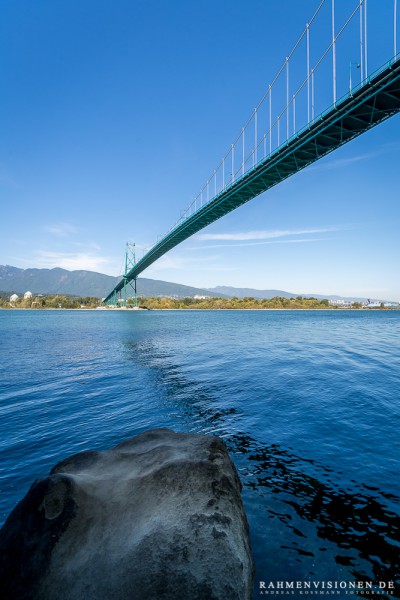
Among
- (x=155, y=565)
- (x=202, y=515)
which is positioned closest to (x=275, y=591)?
(x=202, y=515)

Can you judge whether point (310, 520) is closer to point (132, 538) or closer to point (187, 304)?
point (132, 538)

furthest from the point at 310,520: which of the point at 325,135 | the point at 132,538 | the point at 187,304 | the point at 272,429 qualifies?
the point at 187,304

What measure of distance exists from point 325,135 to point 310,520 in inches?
970

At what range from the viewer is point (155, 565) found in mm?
2270

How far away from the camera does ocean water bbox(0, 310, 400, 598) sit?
3863 millimetres

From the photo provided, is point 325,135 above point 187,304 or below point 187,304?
above

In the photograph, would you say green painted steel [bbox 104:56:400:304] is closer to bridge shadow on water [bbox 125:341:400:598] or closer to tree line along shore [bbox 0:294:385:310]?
bridge shadow on water [bbox 125:341:400:598]

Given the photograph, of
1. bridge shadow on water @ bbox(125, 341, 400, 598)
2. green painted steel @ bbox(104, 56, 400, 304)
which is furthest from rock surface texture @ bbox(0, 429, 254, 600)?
green painted steel @ bbox(104, 56, 400, 304)

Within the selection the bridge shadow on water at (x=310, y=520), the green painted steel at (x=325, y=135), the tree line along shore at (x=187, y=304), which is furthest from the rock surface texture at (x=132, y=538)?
the tree line along shore at (x=187, y=304)

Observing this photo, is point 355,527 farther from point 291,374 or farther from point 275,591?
point 291,374

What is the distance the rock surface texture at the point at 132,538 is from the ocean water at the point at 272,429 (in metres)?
1.38

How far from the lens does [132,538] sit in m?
2.44

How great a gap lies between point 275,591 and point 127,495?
1.97 m

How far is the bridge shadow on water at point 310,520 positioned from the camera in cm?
347
